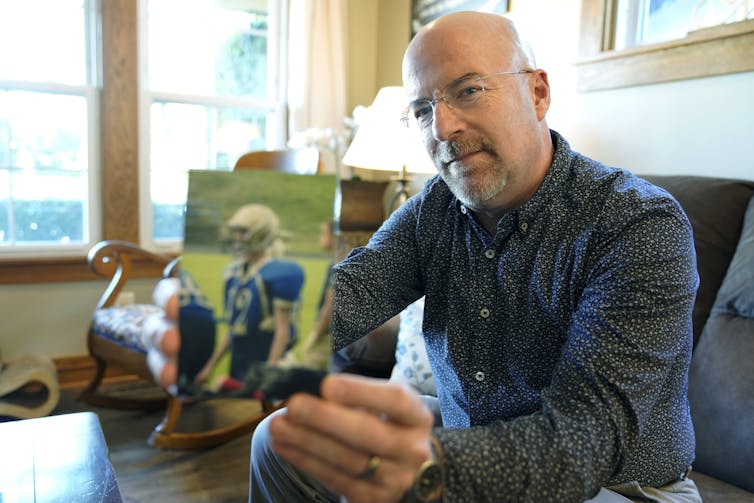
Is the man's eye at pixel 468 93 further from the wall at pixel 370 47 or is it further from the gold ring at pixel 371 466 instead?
the wall at pixel 370 47

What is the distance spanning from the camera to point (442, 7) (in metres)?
2.88

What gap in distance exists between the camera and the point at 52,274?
2.74 m

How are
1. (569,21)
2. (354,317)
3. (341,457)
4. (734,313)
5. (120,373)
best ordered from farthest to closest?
1. (120,373)
2. (569,21)
3. (734,313)
4. (354,317)
5. (341,457)

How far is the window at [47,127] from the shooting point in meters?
2.66

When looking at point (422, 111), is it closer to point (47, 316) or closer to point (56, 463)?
point (56, 463)

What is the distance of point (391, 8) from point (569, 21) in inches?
58.2

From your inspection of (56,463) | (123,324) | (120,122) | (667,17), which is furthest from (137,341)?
(667,17)

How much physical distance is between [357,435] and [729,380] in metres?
1.00

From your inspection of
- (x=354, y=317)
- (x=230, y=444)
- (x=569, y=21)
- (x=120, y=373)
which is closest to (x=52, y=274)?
(x=120, y=373)

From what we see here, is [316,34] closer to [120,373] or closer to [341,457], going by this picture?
[120,373]

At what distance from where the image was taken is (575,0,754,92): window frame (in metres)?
1.54

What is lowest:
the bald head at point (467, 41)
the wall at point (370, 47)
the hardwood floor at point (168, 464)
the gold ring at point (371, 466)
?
the hardwood floor at point (168, 464)

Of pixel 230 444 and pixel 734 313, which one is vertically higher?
pixel 734 313

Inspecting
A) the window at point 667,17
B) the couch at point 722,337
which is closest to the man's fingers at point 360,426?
the couch at point 722,337
